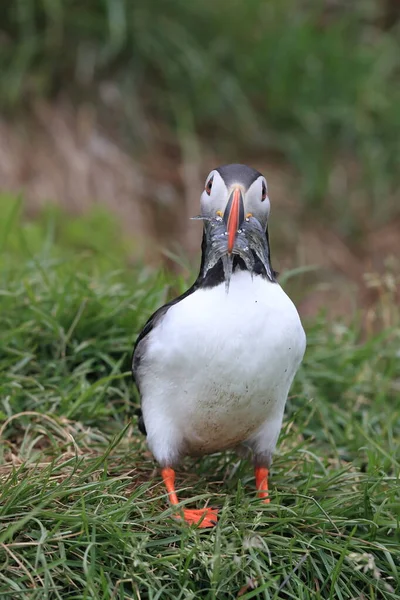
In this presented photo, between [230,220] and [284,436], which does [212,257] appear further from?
[284,436]

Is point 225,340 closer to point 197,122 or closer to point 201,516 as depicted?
point 201,516

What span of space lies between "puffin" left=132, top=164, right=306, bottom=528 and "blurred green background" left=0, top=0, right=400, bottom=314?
3.38 meters

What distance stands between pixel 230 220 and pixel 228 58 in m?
4.74

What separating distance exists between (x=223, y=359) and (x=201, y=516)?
56cm

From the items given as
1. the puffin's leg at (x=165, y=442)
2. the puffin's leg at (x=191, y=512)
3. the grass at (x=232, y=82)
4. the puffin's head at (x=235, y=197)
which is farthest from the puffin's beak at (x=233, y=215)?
the grass at (x=232, y=82)

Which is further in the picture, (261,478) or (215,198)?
(261,478)

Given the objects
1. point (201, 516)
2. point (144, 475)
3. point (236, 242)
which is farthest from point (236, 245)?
point (144, 475)

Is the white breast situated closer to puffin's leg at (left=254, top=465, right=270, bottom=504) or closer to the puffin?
the puffin

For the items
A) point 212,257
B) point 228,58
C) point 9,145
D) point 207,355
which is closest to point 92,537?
point 207,355

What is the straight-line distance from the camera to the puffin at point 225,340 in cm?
301

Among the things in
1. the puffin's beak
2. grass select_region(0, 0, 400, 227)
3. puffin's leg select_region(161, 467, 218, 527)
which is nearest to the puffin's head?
the puffin's beak

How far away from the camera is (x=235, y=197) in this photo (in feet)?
9.69

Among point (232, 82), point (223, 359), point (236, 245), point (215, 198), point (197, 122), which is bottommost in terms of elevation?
point (223, 359)

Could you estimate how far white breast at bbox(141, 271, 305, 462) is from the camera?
9.90 feet
